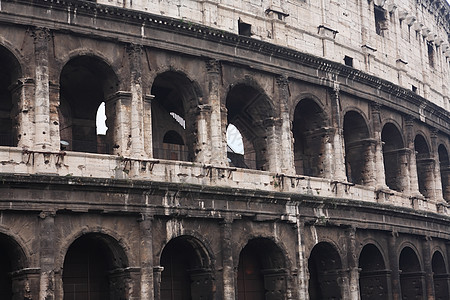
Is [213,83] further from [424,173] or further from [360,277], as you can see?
[424,173]

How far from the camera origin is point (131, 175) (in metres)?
22.6

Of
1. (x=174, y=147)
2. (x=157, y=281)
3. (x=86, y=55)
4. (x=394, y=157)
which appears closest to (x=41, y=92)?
(x=86, y=55)

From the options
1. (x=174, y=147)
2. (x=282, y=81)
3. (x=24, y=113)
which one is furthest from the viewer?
(x=174, y=147)

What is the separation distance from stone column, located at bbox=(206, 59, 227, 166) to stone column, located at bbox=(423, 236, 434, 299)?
11.0 m

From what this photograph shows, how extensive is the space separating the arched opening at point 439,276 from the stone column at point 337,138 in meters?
7.53

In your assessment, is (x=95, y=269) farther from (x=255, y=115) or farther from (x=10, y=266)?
(x=255, y=115)

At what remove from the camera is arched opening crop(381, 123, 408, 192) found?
3234cm

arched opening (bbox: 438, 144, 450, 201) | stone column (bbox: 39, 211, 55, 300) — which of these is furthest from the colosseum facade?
arched opening (bbox: 438, 144, 450, 201)

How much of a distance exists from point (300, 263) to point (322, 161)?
418 cm

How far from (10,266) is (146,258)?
340 centimetres

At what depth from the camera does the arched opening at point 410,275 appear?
31.6 metres

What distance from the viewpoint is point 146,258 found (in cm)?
2222

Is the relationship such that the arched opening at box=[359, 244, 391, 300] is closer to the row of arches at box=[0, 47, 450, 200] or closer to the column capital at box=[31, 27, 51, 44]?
the row of arches at box=[0, 47, 450, 200]

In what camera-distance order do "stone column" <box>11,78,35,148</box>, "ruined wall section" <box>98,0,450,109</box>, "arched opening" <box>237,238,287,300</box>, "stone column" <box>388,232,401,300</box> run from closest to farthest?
"stone column" <box>11,78,35,148</box>, "arched opening" <box>237,238,287,300</box>, "ruined wall section" <box>98,0,450,109</box>, "stone column" <box>388,232,401,300</box>
